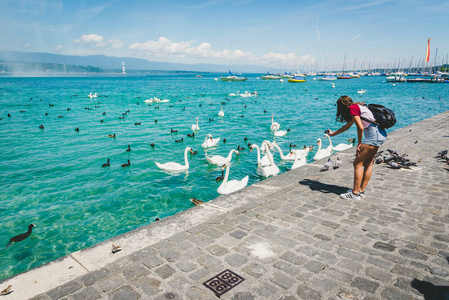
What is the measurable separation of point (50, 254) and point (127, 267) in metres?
4.10

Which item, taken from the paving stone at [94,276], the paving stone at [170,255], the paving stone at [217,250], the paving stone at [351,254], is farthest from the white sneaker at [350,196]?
the paving stone at [94,276]

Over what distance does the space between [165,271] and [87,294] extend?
1.04m

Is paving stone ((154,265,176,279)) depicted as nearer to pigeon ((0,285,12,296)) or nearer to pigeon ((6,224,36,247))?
pigeon ((0,285,12,296))

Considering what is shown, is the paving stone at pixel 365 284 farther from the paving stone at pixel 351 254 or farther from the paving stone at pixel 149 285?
the paving stone at pixel 149 285

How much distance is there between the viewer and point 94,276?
3.77 m

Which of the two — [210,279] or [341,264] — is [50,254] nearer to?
[210,279]

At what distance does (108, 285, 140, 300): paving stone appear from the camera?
3.33m

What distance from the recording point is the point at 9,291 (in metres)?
3.51

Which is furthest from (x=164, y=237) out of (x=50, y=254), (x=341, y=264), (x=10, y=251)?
(x=10, y=251)

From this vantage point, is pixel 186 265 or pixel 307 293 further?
pixel 186 265

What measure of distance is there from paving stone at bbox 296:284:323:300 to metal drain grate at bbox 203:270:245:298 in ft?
2.54

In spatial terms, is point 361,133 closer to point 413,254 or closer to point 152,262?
point 413,254

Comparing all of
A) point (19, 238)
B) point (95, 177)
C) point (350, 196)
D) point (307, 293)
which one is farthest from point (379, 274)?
point (95, 177)

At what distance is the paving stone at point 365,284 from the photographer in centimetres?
338
